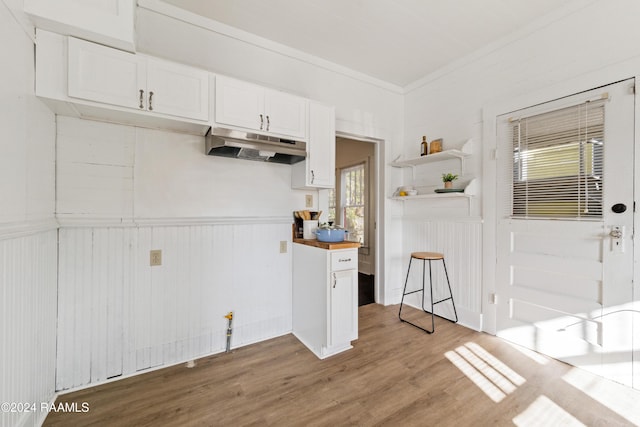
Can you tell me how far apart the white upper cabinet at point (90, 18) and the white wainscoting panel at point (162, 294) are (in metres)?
1.24

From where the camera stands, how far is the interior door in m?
1.86

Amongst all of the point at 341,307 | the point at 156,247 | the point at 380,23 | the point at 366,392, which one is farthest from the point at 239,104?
the point at 366,392

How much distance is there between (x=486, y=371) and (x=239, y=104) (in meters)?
2.90

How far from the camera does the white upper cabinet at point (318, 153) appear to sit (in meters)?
2.47

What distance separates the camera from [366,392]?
1.78 metres

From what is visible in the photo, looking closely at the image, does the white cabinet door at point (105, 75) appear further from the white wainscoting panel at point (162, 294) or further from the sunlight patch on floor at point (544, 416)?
the sunlight patch on floor at point (544, 416)

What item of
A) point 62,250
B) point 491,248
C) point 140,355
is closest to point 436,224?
point 491,248

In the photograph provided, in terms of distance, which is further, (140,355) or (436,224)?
(436,224)

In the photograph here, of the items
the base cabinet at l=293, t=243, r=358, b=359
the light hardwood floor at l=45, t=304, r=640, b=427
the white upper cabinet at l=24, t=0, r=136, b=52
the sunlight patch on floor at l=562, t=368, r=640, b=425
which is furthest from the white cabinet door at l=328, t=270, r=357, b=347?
the white upper cabinet at l=24, t=0, r=136, b=52

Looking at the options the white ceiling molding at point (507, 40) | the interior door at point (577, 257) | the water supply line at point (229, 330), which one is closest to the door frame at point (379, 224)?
the white ceiling molding at point (507, 40)

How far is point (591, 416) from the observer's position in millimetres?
1567

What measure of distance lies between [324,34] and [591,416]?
3529 millimetres

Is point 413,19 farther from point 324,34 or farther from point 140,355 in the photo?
point 140,355

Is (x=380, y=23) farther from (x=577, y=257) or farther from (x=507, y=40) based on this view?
(x=577, y=257)
